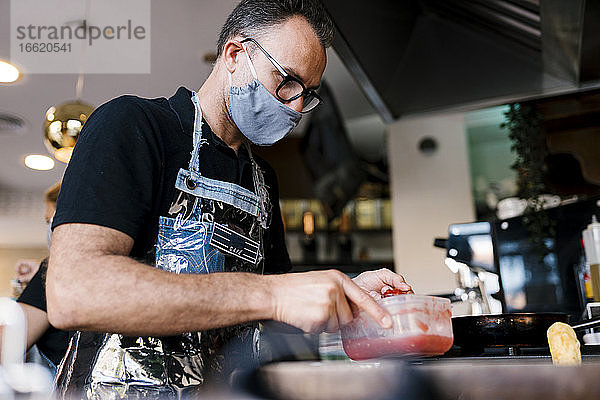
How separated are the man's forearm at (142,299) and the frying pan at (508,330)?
51 centimetres

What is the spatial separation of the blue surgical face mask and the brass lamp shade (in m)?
1.42

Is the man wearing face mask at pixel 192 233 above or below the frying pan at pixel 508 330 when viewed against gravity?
above

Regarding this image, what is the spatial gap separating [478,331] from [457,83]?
1.82 m

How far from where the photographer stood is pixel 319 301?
31.6 inches

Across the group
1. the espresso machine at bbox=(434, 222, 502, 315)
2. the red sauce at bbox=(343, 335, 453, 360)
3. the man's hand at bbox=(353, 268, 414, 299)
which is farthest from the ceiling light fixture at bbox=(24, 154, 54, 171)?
the red sauce at bbox=(343, 335, 453, 360)

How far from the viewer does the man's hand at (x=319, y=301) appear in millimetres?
802

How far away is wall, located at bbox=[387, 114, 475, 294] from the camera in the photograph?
151 inches

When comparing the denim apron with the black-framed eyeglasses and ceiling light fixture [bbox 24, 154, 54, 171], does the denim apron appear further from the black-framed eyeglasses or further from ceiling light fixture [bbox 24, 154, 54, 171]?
ceiling light fixture [bbox 24, 154, 54, 171]

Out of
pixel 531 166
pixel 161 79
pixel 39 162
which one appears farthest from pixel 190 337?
pixel 39 162

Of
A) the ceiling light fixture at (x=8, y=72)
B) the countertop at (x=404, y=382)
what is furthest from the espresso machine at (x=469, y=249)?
the ceiling light fixture at (x=8, y=72)

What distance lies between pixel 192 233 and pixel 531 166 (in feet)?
7.19

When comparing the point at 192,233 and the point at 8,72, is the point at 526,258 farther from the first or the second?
the point at 8,72

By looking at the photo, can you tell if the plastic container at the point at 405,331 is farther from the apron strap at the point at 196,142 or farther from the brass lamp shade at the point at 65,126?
the brass lamp shade at the point at 65,126

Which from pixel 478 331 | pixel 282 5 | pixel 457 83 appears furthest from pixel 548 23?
pixel 478 331
